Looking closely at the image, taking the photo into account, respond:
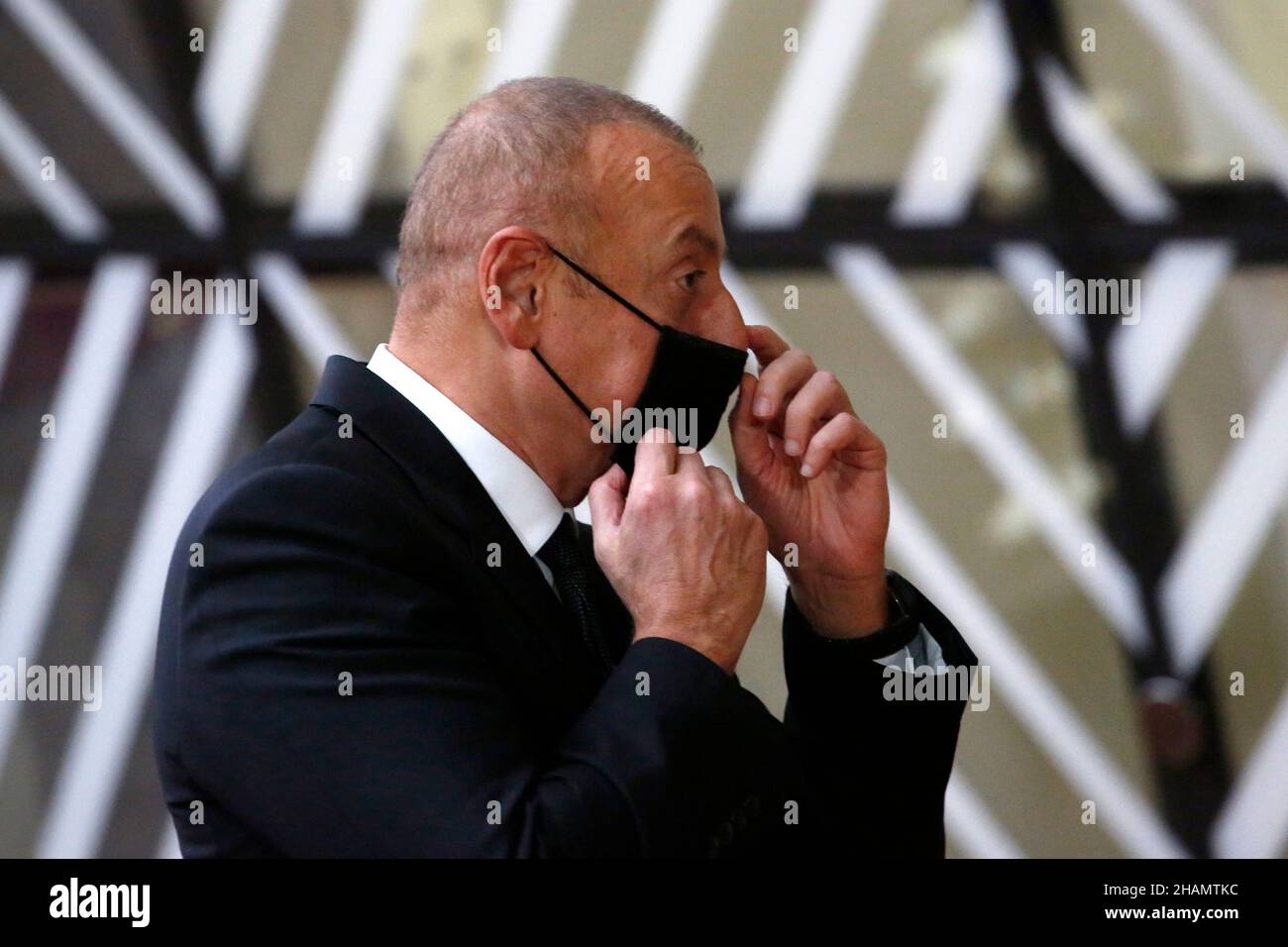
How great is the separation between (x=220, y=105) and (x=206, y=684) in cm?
318

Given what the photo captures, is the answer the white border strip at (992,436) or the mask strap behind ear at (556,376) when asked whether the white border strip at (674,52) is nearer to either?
the white border strip at (992,436)

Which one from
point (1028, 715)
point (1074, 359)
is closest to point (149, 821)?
point (1028, 715)

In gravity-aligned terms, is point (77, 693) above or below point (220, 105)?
below

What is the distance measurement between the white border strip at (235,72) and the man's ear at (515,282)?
2.77 meters

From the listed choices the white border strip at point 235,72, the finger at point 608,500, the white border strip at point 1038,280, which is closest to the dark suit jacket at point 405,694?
the finger at point 608,500

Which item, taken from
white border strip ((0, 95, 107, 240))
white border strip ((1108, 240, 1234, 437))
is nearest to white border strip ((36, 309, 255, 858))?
white border strip ((0, 95, 107, 240))

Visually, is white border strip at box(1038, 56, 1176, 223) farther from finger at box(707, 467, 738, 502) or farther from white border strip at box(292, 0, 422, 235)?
finger at box(707, 467, 738, 502)

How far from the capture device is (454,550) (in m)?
1.72

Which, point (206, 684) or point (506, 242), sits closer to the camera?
point (206, 684)

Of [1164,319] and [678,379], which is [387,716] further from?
[1164,319]

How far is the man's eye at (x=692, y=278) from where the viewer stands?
2018 mm

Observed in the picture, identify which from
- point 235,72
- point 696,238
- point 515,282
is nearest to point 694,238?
point 696,238

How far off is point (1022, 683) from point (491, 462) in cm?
284

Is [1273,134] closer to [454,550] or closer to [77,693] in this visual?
[454,550]
